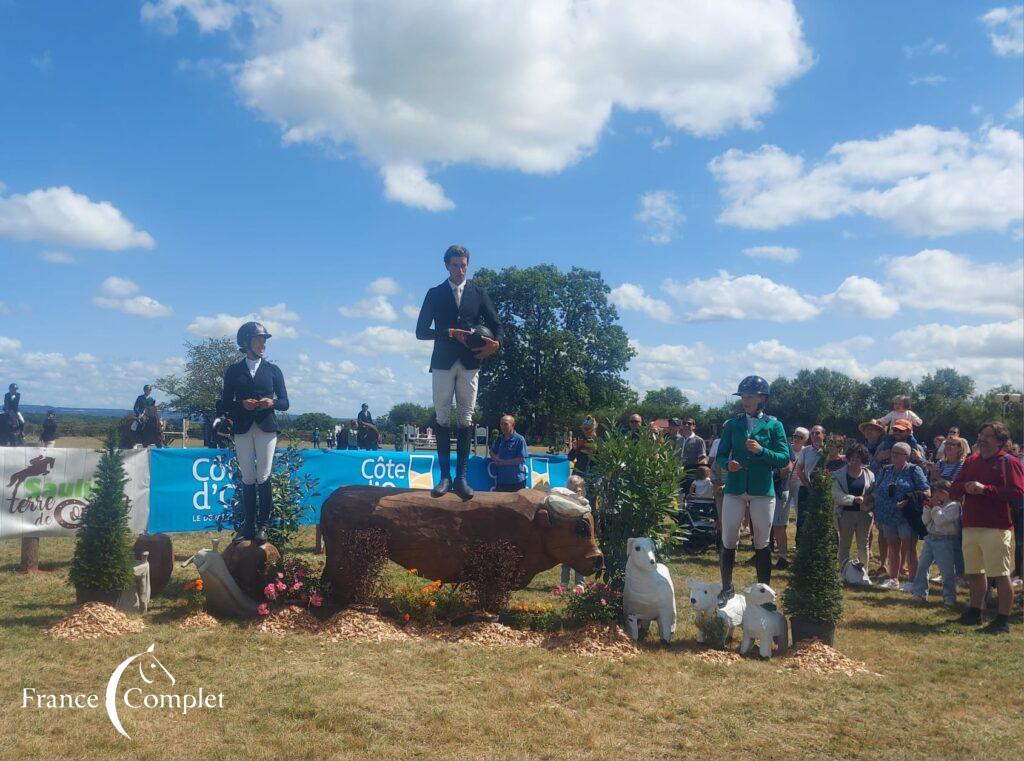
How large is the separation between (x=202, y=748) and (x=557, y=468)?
374 inches

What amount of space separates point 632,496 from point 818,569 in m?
1.69

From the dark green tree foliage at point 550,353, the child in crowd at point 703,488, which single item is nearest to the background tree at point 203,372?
the dark green tree foliage at point 550,353

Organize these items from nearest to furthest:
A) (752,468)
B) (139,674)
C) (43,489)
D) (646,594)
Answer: (139,674)
(646,594)
(752,468)
(43,489)

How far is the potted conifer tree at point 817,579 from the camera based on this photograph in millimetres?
5797

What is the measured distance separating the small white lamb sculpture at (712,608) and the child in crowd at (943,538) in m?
3.35

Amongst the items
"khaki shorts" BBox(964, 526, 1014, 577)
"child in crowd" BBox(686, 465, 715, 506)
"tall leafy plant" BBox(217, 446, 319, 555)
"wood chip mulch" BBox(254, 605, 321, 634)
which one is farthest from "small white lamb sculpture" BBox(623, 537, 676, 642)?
"child in crowd" BBox(686, 465, 715, 506)

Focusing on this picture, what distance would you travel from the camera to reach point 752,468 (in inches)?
259

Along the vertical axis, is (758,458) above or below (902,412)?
below

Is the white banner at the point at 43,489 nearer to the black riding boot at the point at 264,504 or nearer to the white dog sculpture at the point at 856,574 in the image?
the black riding boot at the point at 264,504

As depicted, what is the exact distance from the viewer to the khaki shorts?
682 centimetres

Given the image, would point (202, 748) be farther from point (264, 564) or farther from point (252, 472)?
point (252, 472)

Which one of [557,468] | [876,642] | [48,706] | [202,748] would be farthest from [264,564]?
[557,468]

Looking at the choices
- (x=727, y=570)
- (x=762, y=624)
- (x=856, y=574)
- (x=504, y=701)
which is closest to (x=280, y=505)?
(x=504, y=701)

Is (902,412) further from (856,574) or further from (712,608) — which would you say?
(712,608)
